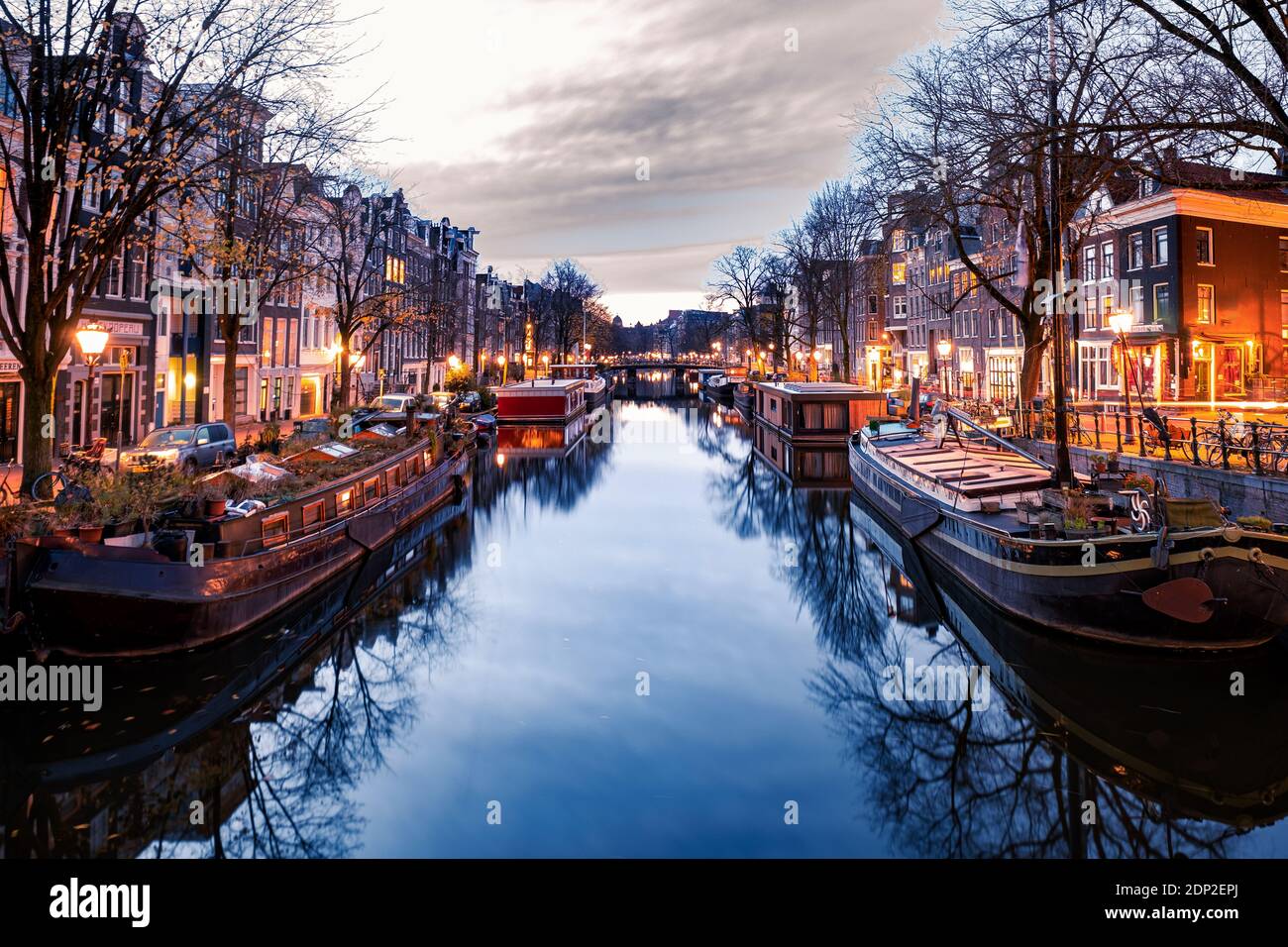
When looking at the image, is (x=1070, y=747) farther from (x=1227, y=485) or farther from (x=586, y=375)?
(x=586, y=375)

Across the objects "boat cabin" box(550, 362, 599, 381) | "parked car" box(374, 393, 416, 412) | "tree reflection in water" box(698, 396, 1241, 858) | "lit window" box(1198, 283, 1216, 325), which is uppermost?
"boat cabin" box(550, 362, 599, 381)

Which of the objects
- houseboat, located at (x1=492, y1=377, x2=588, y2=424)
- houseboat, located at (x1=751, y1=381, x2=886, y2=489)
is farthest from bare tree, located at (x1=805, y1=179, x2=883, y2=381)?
houseboat, located at (x1=492, y1=377, x2=588, y2=424)

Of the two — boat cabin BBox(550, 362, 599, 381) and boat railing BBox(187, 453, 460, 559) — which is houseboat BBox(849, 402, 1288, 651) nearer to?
boat railing BBox(187, 453, 460, 559)

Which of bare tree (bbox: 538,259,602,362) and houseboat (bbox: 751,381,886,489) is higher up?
bare tree (bbox: 538,259,602,362)

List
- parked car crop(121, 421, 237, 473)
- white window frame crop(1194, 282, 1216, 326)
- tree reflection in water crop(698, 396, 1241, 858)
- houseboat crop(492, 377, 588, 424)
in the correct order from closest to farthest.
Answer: tree reflection in water crop(698, 396, 1241, 858) < parked car crop(121, 421, 237, 473) < white window frame crop(1194, 282, 1216, 326) < houseboat crop(492, 377, 588, 424)

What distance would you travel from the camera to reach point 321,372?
5412cm

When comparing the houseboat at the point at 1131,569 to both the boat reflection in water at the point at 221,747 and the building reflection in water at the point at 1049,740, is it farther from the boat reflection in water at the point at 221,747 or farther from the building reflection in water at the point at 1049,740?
the boat reflection in water at the point at 221,747

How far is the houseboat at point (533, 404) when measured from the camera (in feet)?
190

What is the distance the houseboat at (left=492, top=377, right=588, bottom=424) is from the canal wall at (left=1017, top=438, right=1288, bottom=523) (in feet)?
134

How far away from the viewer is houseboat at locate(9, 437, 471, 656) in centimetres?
1106

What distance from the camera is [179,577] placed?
12.0m

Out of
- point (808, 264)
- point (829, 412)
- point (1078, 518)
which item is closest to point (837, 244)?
point (808, 264)

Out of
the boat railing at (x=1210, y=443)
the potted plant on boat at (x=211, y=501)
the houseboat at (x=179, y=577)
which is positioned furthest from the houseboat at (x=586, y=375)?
the potted plant on boat at (x=211, y=501)
